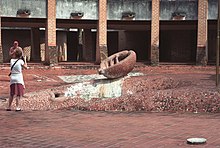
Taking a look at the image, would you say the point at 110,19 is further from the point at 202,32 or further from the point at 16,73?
the point at 16,73

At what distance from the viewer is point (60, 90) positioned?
14.7m

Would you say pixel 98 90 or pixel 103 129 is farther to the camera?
pixel 98 90

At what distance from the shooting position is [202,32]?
30141mm

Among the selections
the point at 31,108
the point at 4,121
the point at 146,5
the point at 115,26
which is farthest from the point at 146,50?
the point at 4,121

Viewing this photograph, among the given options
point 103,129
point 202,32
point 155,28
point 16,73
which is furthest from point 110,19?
point 103,129

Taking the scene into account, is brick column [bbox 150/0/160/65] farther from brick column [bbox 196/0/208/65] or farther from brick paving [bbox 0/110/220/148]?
brick paving [bbox 0/110/220/148]

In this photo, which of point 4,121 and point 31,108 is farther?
point 31,108

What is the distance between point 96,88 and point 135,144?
341 inches

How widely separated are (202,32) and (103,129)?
78.4 feet

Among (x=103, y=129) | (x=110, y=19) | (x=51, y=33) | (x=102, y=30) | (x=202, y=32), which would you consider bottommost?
(x=103, y=129)

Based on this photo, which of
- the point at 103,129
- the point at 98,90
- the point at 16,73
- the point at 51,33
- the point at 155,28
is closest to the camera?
the point at 103,129

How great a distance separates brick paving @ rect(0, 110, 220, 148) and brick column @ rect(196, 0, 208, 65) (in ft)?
70.3

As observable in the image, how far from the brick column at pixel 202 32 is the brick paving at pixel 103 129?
2143 cm

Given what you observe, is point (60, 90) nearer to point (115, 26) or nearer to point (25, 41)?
point (115, 26)
